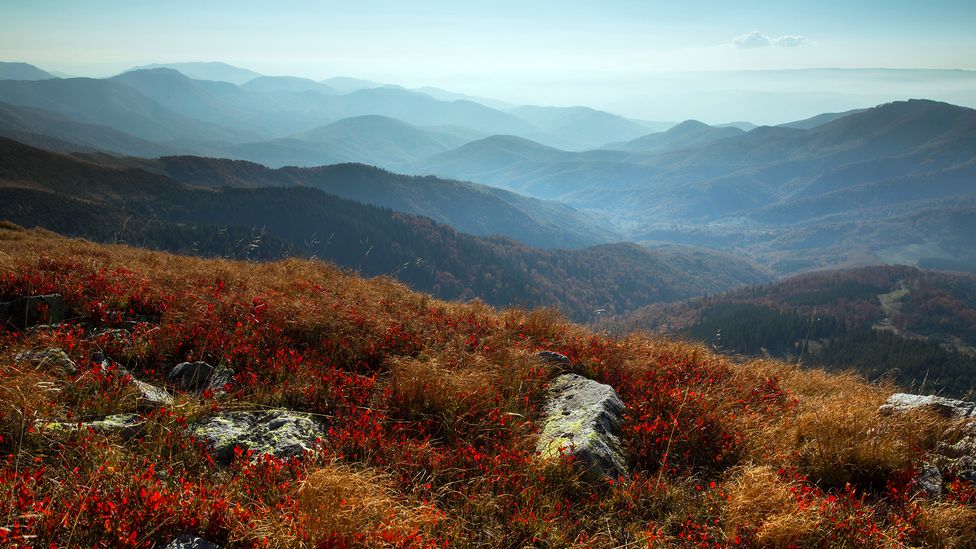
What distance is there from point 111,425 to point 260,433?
1291 millimetres

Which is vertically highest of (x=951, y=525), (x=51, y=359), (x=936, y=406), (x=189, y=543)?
(x=51, y=359)

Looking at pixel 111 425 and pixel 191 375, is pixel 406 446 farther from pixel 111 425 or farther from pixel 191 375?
pixel 191 375

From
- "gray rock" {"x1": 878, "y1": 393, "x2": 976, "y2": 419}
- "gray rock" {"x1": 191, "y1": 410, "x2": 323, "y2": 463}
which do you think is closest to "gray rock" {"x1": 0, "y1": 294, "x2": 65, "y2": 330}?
"gray rock" {"x1": 191, "y1": 410, "x2": 323, "y2": 463}

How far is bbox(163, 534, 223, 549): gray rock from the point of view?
3.21m

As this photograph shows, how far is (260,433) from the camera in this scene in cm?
487

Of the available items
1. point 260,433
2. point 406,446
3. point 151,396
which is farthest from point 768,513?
point 151,396

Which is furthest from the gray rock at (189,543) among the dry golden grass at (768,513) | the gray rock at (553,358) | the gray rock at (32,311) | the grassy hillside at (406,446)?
the gray rock at (32,311)

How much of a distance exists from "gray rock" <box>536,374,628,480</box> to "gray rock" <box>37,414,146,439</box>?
401cm

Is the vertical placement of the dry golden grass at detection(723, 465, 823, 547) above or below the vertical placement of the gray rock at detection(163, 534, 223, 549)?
below

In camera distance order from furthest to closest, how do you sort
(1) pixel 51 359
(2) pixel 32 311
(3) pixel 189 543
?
1. (2) pixel 32 311
2. (1) pixel 51 359
3. (3) pixel 189 543

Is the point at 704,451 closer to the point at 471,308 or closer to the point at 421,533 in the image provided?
the point at 421,533

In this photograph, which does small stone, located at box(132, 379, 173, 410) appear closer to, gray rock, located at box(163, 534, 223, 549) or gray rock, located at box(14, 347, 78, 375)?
gray rock, located at box(14, 347, 78, 375)

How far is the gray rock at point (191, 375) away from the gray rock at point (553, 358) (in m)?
4.69

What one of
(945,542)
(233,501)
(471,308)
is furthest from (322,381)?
(945,542)
